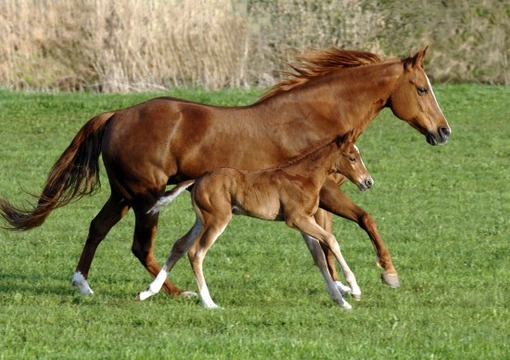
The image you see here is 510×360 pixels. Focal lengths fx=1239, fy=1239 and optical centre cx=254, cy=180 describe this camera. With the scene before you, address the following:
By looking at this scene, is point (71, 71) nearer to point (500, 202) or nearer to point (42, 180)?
point (42, 180)

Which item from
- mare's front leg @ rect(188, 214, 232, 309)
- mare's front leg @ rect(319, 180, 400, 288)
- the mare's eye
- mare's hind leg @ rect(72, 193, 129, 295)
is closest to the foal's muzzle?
the mare's eye

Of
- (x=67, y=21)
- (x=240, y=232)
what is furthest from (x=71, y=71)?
(x=240, y=232)

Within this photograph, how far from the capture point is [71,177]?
11.0m

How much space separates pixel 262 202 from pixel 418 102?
1.77m

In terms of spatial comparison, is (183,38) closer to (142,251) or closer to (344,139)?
(142,251)

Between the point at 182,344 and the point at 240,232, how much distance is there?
5.99m

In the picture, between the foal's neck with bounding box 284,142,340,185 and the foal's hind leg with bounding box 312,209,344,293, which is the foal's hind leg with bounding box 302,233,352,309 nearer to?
the foal's neck with bounding box 284,142,340,185

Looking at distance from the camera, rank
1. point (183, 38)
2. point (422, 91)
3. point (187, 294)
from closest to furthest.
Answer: point (187, 294) → point (422, 91) → point (183, 38)

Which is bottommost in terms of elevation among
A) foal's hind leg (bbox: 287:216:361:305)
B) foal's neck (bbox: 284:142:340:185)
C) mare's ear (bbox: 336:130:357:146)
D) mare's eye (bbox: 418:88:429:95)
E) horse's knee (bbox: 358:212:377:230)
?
horse's knee (bbox: 358:212:377:230)

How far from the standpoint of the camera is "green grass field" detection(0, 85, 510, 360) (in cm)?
819

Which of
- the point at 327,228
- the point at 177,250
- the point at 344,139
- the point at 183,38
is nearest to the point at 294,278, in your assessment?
the point at 327,228

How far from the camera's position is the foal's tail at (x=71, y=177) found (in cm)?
1087

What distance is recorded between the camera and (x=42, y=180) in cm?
1717

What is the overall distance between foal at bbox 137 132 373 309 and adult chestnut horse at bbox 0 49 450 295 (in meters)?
0.39
